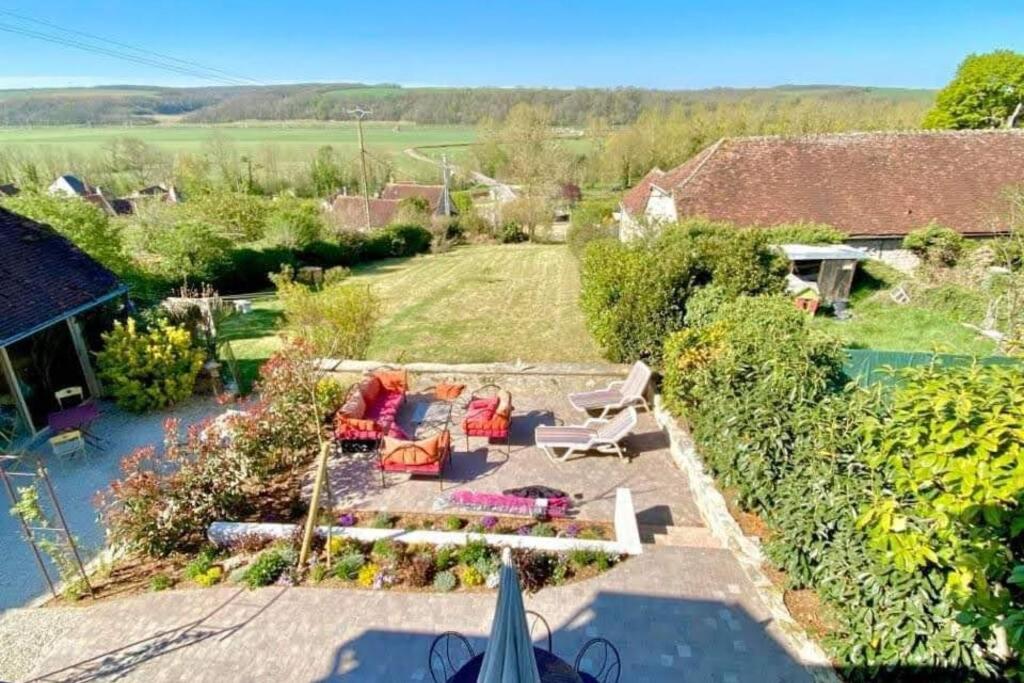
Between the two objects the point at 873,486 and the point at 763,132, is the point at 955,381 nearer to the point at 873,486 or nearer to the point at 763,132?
the point at 873,486

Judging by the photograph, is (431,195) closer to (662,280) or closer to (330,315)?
(330,315)

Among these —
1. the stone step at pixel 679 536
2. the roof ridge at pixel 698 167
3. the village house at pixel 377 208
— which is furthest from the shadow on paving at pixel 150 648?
the village house at pixel 377 208

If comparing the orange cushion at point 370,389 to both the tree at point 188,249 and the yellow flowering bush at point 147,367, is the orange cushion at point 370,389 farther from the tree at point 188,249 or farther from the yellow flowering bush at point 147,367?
the tree at point 188,249

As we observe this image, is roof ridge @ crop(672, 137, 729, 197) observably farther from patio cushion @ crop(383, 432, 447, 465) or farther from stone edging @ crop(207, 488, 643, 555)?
stone edging @ crop(207, 488, 643, 555)

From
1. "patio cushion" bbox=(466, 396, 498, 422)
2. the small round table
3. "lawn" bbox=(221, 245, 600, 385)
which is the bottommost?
"lawn" bbox=(221, 245, 600, 385)

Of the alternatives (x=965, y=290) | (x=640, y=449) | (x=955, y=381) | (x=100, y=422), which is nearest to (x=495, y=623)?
(x=955, y=381)

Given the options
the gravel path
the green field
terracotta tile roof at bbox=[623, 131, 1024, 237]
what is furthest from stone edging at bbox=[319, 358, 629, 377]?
the green field

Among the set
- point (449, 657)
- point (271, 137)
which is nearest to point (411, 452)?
point (449, 657)

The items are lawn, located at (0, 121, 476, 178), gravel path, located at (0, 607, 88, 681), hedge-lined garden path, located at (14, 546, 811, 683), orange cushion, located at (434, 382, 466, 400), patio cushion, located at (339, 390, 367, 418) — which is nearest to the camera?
hedge-lined garden path, located at (14, 546, 811, 683)

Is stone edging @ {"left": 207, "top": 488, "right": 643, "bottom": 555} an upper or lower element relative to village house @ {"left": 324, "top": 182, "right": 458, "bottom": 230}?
upper
